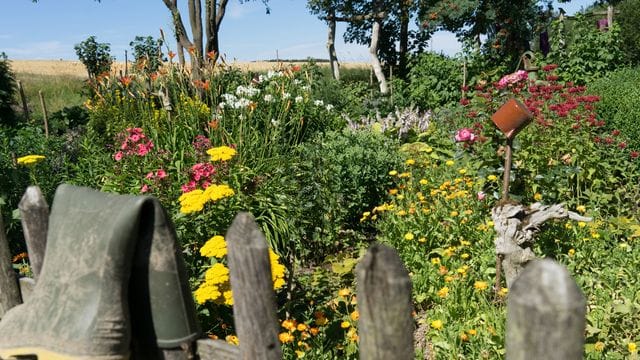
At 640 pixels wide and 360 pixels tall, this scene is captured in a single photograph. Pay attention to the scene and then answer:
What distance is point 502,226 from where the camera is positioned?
10.7 feet

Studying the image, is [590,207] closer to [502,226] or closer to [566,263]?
[566,263]

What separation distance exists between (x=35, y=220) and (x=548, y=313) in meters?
1.81

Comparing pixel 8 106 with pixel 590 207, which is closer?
pixel 590 207

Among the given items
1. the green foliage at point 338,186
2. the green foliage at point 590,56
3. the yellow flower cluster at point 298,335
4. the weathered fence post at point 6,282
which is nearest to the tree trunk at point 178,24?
the green foliage at point 338,186

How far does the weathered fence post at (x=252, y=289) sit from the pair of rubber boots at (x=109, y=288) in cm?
26

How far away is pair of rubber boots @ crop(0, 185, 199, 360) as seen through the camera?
1.52 m

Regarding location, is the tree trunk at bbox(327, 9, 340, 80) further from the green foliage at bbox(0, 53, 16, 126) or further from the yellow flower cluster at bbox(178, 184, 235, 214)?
the yellow flower cluster at bbox(178, 184, 235, 214)

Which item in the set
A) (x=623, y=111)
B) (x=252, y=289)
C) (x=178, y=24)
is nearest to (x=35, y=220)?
(x=252, y=289)

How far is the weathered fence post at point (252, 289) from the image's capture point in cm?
139

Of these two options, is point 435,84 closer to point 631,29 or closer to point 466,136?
point 466,136

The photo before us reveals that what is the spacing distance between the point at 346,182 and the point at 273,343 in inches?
144

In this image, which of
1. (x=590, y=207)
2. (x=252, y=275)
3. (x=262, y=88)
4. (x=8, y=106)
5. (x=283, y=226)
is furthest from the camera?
(x=8, y=106)

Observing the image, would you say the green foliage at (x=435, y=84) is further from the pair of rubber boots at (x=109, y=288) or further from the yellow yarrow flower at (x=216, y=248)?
the pair of rubber boots at (x=109, y=288)

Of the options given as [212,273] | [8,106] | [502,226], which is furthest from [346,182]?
[8,106]
